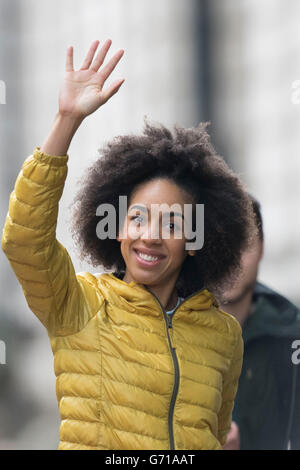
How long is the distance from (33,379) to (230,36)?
15.0 metres

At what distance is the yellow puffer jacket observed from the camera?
241 centimetres

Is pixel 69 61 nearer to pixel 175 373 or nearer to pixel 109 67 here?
pixel 109 67

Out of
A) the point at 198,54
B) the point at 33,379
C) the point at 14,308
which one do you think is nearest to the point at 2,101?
the point at 14,308

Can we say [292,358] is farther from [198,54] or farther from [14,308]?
[198,54]

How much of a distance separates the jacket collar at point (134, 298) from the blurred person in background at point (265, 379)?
43.0 inches

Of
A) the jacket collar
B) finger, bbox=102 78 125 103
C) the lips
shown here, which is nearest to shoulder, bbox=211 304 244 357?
the jacket collar

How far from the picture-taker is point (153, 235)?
104 inches

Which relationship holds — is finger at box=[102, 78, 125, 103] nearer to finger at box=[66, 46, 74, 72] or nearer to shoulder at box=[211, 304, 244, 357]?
finger at box=[66, 46, 74, 72]

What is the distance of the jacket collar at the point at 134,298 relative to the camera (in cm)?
263

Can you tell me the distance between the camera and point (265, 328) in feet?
12.7

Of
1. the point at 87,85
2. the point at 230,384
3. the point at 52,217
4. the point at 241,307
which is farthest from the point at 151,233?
the point at 241,307

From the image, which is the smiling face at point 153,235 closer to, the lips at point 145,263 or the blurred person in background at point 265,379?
the lips at point 145,263

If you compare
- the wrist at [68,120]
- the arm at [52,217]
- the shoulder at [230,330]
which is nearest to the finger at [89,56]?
the arm at [52,217]

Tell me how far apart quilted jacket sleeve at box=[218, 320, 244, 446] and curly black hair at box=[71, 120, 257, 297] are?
0.66ft
